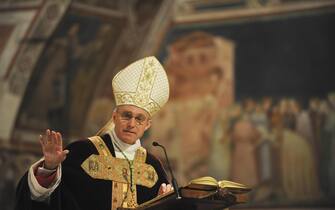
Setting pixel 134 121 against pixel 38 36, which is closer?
pixel 134 121

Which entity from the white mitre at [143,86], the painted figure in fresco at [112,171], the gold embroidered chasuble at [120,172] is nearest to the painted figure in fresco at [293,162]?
the white mitre at [143,86]

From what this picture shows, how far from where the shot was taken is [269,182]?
41.1 feet

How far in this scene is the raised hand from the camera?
16.9 ft

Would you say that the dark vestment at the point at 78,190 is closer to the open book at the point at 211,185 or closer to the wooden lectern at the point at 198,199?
the wooden lectern at the point at 198,199

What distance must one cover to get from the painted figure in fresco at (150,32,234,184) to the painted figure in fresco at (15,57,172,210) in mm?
6657

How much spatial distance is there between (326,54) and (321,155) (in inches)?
56.0

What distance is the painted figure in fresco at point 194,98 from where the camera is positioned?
42.4ft

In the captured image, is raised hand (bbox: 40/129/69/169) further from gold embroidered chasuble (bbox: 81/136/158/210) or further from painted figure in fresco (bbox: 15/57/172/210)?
gold embroidered chasuble (bbox: 81/136/158/210)

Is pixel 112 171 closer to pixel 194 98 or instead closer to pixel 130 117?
pixel 130 117

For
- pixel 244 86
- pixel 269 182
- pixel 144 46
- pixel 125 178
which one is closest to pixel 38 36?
pixel 144 46

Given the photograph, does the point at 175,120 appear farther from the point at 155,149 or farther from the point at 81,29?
the point at 81,29

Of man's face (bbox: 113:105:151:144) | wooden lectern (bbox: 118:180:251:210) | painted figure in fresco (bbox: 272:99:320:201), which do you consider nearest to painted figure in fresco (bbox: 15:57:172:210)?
man's face (bbox: 113:105:151:144)

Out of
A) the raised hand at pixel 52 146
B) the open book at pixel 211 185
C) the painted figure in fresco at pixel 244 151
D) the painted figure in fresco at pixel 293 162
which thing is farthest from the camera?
the painted figure in fresco at pixel 244 151

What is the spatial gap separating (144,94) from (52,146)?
1.19m
